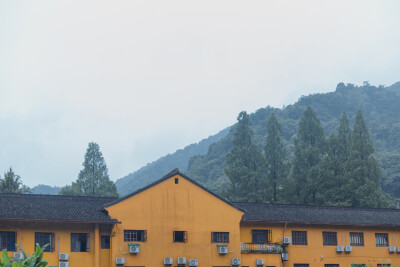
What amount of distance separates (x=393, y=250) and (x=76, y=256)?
20.6 meters

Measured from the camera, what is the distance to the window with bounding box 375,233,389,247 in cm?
3981

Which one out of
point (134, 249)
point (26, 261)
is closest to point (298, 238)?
point (134, 249)

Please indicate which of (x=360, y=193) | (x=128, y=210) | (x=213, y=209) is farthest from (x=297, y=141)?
(x=128, y=210)

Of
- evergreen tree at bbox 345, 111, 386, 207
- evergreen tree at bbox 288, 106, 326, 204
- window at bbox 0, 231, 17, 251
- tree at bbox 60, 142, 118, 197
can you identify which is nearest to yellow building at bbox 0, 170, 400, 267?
window at bbox 0, 231, 17, 251

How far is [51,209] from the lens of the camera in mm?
32750

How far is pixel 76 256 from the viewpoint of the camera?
3284 cm

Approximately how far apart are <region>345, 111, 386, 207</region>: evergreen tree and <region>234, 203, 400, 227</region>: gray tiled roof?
901 centimetres

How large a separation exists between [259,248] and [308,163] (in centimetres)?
1969

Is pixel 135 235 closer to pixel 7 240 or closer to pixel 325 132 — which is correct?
pixel 7 240

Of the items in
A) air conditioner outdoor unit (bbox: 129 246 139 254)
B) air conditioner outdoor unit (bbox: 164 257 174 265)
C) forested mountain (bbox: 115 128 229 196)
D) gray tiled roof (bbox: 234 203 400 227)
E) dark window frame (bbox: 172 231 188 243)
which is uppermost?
forested mountain (bbox: 115 128 229 196)

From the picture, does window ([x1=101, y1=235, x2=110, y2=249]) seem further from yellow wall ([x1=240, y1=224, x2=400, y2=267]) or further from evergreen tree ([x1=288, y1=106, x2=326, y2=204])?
evergreen tree ([x1=288, y1=106, x2=326, y2=204])

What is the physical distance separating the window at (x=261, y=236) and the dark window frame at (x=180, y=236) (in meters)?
4.76

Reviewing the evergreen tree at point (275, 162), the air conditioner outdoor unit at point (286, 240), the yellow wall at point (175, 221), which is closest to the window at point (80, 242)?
the yellow wall at point (175, 221)

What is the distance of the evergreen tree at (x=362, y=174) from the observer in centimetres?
5003
